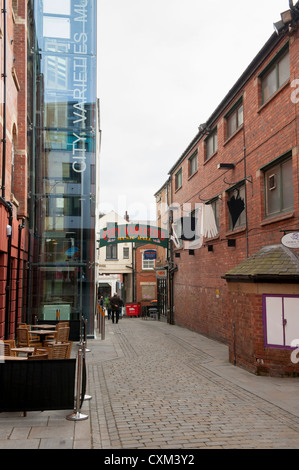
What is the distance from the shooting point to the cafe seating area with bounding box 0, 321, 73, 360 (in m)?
8.36

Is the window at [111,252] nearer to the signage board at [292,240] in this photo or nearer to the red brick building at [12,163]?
the red brick building at [12,163]

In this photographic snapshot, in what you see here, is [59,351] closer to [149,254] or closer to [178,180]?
[178,180]

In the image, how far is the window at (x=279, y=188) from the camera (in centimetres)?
1084

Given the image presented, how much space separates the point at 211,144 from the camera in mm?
18266

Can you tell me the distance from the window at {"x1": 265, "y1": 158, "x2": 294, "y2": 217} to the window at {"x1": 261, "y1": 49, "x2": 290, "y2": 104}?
2.08 m

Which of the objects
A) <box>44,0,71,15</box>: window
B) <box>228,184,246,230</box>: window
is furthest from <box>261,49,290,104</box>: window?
<box>44,0,71,15</box>: window

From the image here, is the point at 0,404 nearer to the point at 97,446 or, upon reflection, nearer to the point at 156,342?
the point at 97,446

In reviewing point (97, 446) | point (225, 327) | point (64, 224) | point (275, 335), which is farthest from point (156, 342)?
point (97, 446)

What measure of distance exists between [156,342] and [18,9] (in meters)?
12.1

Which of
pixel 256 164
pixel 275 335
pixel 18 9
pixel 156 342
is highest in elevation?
pixel 18 9

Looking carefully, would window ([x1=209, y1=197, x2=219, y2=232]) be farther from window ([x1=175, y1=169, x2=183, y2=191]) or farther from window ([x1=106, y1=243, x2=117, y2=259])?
window ([x1=106, y1=243, x2=117, y2=259])

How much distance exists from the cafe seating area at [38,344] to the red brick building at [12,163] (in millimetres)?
556

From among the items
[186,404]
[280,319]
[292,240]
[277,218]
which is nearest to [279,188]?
[277,218]

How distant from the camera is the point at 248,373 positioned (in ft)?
32.9
